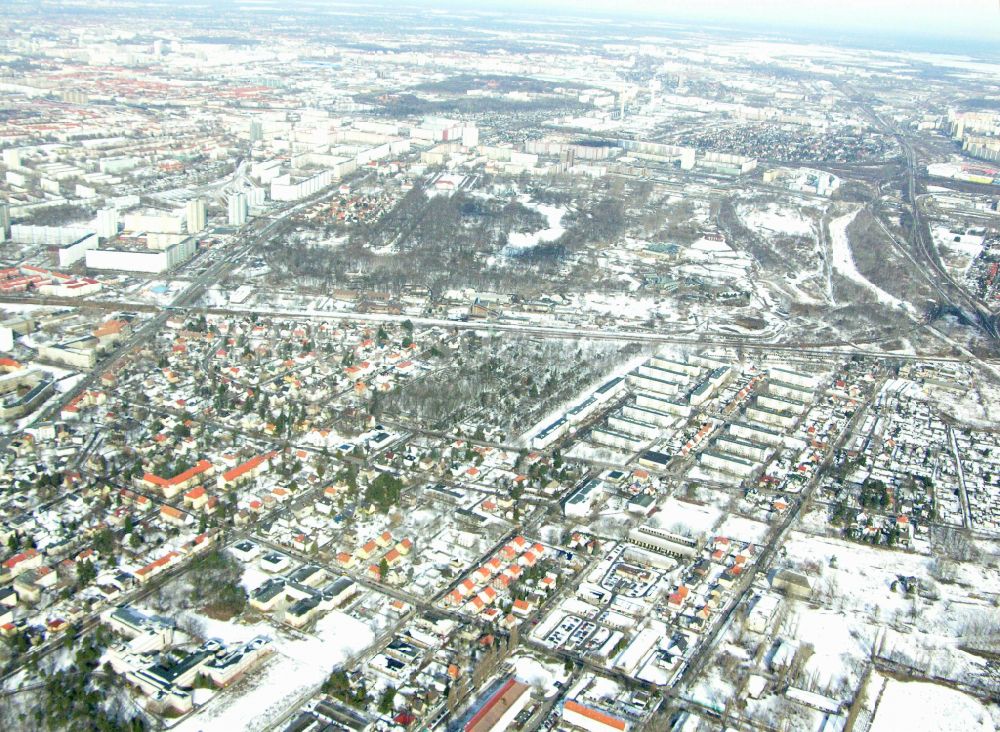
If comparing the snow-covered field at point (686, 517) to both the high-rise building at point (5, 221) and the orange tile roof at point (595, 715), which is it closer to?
the orange tile roof at point (595, 715)

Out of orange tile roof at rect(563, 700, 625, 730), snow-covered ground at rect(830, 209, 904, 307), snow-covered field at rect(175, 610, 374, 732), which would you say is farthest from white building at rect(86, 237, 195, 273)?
snow-covered ground at rect(830, 209, 904, 307)

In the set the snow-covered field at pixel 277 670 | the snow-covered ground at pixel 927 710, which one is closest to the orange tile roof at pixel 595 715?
the snow-covered field at pixel 277 670

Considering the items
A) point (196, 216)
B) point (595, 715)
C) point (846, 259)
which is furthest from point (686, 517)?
point (196, 216)

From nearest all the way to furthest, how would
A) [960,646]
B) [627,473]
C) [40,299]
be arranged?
→ [960,646]
[627,473]
[40,299]

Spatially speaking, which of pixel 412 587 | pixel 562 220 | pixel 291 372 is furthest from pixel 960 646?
pixel 562 220

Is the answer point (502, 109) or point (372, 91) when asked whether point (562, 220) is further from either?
point (372, 91)

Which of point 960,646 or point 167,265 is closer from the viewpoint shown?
point 960,646
